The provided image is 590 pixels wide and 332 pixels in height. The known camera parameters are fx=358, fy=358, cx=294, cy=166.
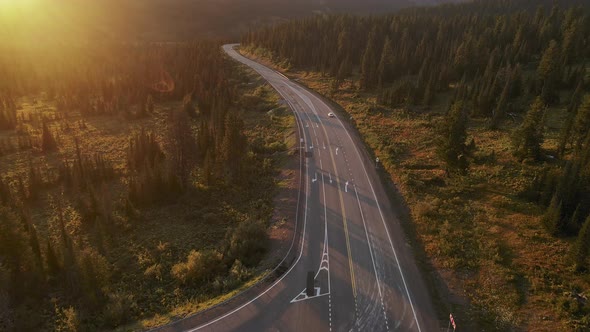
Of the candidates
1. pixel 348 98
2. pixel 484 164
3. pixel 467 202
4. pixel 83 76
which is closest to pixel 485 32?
pixel 348 98

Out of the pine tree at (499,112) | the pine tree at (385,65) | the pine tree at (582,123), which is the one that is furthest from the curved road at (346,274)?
the pine tree at (385,65)

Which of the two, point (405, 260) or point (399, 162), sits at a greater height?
point (399, 162)

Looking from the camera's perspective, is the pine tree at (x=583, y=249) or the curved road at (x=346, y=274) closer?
the curved road at (x=346, y=274)

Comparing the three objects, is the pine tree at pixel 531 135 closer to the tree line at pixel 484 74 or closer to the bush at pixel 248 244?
the tree line at pixel 484 74

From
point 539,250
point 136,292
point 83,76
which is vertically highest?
point 83,76

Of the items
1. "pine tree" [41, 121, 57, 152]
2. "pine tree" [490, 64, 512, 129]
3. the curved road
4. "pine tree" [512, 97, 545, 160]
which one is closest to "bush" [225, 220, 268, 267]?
the curved road

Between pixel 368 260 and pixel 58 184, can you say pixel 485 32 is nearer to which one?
pixel 368 260
